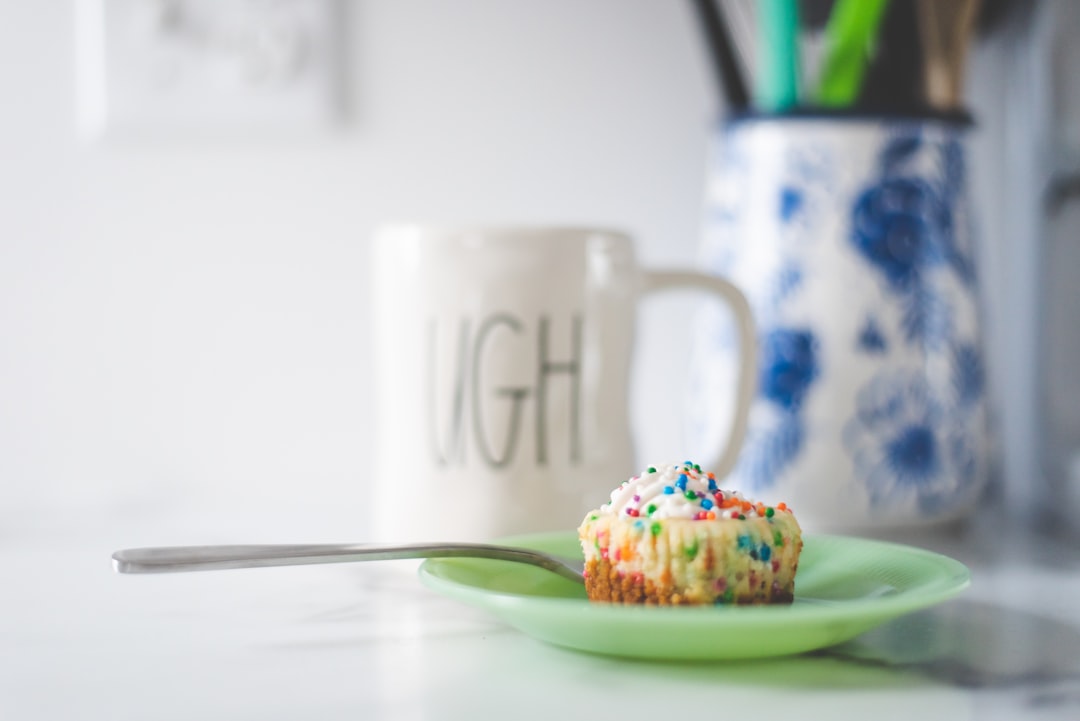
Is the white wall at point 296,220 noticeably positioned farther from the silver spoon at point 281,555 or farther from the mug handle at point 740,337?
the silver spoon at point 281,555

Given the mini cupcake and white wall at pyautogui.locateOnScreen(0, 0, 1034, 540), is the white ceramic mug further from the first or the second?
white wall at pyautogui.locateOnScreen(0, 0, 1034, 540)

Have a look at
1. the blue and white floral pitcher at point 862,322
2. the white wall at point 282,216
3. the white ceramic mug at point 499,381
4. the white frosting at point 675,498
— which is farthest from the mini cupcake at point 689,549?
the white wall at point 282,216

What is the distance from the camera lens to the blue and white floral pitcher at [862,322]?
0.60m

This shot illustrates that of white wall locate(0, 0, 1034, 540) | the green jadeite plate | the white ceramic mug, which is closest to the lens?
the green jadeite plate

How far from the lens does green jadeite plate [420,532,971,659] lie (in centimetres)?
32

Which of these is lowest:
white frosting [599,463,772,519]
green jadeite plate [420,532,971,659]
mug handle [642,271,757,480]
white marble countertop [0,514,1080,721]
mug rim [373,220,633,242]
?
white marble countertop [0,514,1080,721]

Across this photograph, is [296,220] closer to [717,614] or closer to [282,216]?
[282,216]

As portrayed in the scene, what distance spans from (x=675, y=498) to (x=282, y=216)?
0.50 meters

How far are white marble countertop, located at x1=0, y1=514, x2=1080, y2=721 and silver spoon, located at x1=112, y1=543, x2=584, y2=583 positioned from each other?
31mm

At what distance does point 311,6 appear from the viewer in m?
0.78

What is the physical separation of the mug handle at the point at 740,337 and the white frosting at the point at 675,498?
147mm

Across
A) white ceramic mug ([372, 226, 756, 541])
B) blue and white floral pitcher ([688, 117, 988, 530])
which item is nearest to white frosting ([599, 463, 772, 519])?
white ceramic mug ([372, 226, 756, 541])

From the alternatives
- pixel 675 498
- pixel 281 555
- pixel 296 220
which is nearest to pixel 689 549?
pixel 675 498

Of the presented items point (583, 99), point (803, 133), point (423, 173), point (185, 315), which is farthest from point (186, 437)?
point (803, 133)
